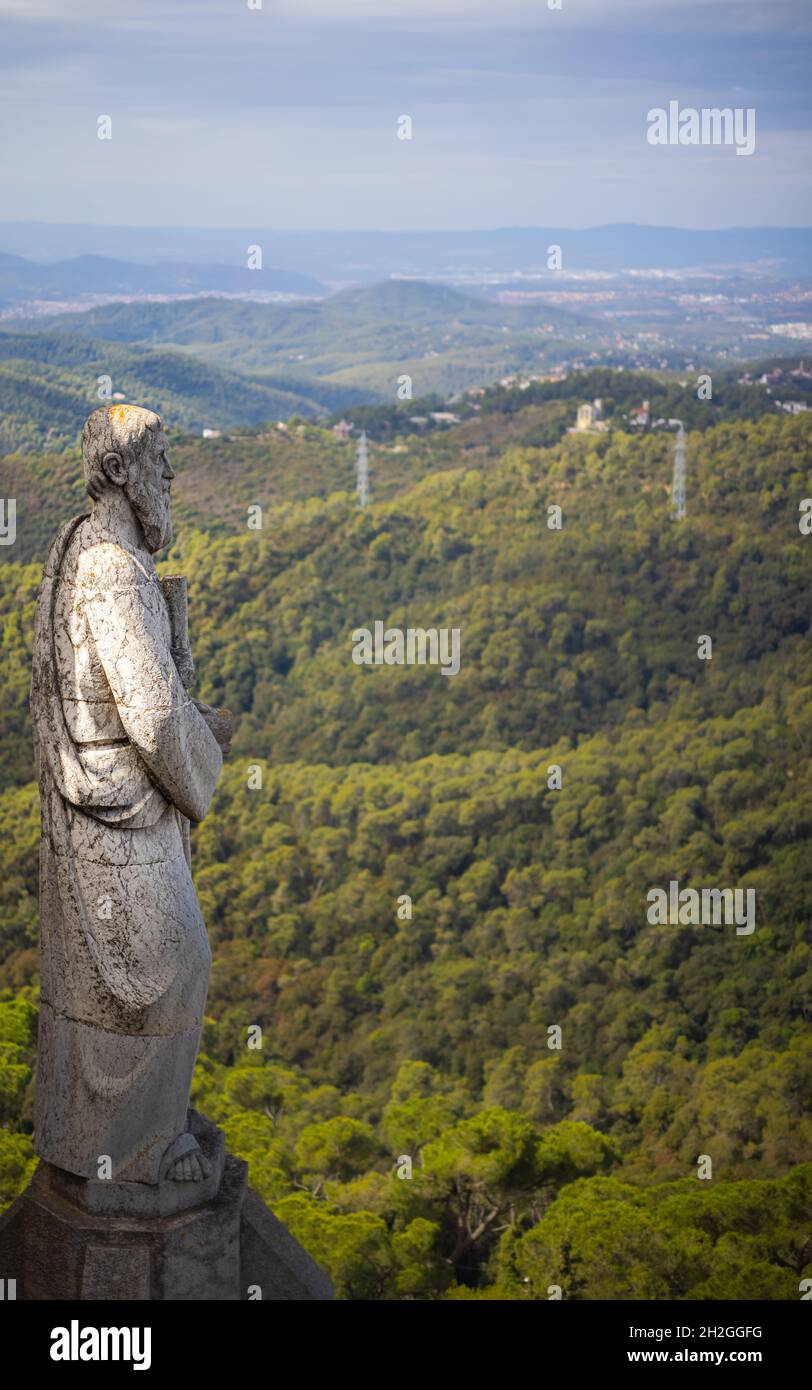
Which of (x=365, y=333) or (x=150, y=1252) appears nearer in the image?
(x=150, y=1252)

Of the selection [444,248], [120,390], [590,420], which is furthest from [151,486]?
[444,248]

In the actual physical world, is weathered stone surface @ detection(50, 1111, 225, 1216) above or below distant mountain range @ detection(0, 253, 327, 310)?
below

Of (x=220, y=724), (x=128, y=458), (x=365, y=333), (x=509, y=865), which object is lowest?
(x=509, y=865)

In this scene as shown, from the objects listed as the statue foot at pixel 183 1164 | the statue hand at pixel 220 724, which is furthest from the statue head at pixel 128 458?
the statue foot at pixel 183 1164

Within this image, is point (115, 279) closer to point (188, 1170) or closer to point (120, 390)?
point (120, 390)

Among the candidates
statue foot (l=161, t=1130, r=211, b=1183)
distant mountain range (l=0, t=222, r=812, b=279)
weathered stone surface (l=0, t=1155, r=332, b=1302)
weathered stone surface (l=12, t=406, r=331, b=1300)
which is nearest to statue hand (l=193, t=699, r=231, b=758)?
weathered stone surface (l=12, t=406, r=331, b=1300)

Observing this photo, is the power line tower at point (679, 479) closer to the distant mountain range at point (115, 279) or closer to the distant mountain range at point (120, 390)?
the distant mountain range at point (120, 390)

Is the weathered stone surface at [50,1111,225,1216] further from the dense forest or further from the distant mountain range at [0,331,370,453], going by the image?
the distant mountain range at [0,331,370,453]

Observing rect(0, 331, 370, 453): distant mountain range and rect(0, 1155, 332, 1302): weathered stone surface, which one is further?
rect(0, 331, 370, 453): distant mountain range
